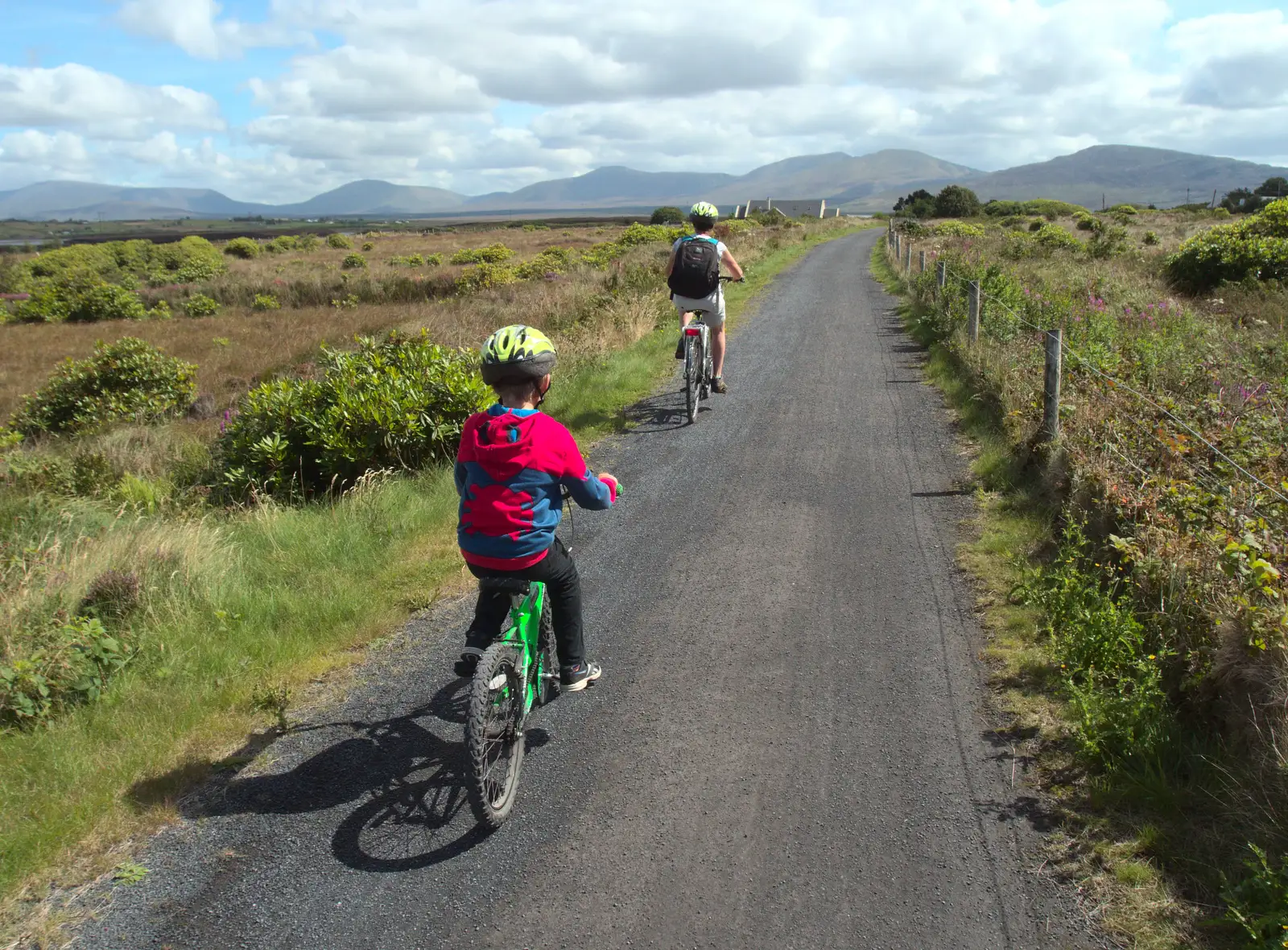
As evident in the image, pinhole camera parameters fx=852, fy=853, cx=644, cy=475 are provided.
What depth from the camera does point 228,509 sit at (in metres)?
8.91

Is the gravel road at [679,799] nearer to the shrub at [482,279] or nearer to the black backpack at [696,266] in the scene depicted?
the black backpack at [696,266]

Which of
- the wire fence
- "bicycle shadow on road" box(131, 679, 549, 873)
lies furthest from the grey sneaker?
the wire fence

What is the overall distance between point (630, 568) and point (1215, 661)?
11.3 feet

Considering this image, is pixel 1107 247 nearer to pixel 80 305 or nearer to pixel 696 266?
pixel 696 266

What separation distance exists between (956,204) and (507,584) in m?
77.9

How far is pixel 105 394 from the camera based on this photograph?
15.2 m

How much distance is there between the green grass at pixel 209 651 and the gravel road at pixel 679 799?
0.27 metres

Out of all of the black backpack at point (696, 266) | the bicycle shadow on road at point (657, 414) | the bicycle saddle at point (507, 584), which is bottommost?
the bicycle shadow on road at point (657, 414)

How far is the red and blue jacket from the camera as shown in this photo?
11.4ft

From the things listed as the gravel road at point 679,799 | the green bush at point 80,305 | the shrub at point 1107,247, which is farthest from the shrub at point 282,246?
the gravel road at point 679,799

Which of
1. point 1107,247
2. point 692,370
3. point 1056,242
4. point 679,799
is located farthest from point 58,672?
point 1056,242

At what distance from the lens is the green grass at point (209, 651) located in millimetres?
3348

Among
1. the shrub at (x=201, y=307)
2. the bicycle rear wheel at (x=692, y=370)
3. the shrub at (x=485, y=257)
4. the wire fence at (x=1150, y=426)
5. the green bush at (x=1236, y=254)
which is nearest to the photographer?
the wire fence at (x=1150, y=426)

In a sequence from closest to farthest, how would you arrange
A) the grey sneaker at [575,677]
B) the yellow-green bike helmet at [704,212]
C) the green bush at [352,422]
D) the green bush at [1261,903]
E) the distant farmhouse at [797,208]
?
the green bush at [1261,903], the grey sneaker at [575,677], the green bush at [352,422], the yellow-green bike helmet at [704,212], the distant farmhouse at [797,208]
